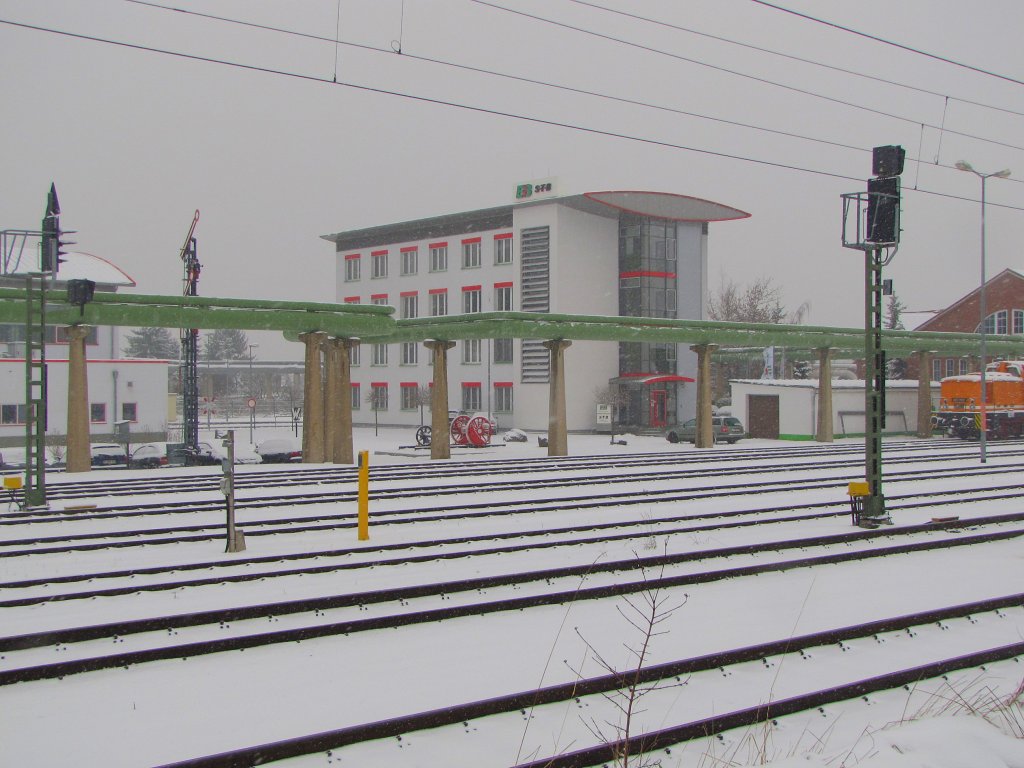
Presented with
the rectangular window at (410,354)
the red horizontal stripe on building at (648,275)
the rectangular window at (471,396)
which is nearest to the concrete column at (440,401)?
the rectangular window at (471,396)

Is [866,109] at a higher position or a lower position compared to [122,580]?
higher

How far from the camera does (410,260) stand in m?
62.5

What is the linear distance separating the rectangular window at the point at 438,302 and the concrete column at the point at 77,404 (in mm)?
38096

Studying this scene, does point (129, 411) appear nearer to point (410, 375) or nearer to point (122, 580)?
point (410, 375)

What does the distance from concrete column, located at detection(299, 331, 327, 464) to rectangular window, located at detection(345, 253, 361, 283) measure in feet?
132

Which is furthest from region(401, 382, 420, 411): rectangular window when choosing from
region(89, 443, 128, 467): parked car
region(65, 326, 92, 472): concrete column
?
region(65, 326, 92, 472): concrete column

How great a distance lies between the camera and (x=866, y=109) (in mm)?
16906

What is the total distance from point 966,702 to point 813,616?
230 cm

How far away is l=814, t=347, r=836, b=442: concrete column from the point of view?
36406mm

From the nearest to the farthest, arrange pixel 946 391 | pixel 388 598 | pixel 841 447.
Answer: pixel 388 598, pixel 841 447, pixel 946 391

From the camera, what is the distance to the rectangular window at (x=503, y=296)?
56562 millimetres

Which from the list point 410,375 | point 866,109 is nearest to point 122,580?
point 866,109

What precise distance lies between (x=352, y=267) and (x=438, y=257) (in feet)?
30.6

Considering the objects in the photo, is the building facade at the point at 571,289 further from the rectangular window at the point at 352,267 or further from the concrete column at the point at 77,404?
the concrete column at the point at 77,404
